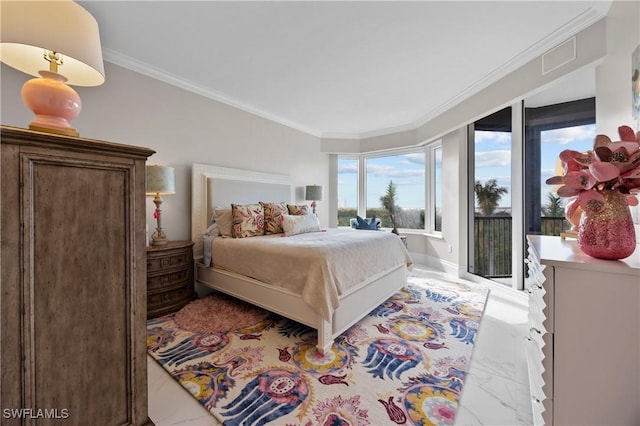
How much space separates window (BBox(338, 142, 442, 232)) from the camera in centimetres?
477

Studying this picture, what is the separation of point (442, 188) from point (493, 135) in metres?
1.12

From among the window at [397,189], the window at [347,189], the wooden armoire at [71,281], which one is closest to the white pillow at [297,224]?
the wooden armoire at [71,281]

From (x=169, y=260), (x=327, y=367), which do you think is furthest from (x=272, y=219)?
(x=327, y=367)

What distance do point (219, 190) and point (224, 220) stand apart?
0.51 m

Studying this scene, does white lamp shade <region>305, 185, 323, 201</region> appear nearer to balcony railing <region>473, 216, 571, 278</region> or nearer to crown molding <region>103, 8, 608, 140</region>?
crown molding <region>103, 8, 608, 140</region>

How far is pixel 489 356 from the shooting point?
6.13ft

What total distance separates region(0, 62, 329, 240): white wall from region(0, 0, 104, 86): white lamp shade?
4.23 ft

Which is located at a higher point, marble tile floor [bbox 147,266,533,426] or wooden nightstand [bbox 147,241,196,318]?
wooden nightstand [bbox 147,241,196,318]

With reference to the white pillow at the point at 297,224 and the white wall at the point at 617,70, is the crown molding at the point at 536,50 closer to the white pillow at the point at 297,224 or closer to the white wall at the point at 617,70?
the white wall at the point at 617,70

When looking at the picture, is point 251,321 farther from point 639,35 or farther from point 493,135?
point 493,135

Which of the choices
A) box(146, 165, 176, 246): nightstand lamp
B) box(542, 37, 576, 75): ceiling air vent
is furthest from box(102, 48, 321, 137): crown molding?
box(542, 37, 576, 75): ceiling air vent

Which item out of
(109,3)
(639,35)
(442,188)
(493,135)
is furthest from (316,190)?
(639,35)

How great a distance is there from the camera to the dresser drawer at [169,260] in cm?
243

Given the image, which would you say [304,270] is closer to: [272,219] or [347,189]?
[272,219]
